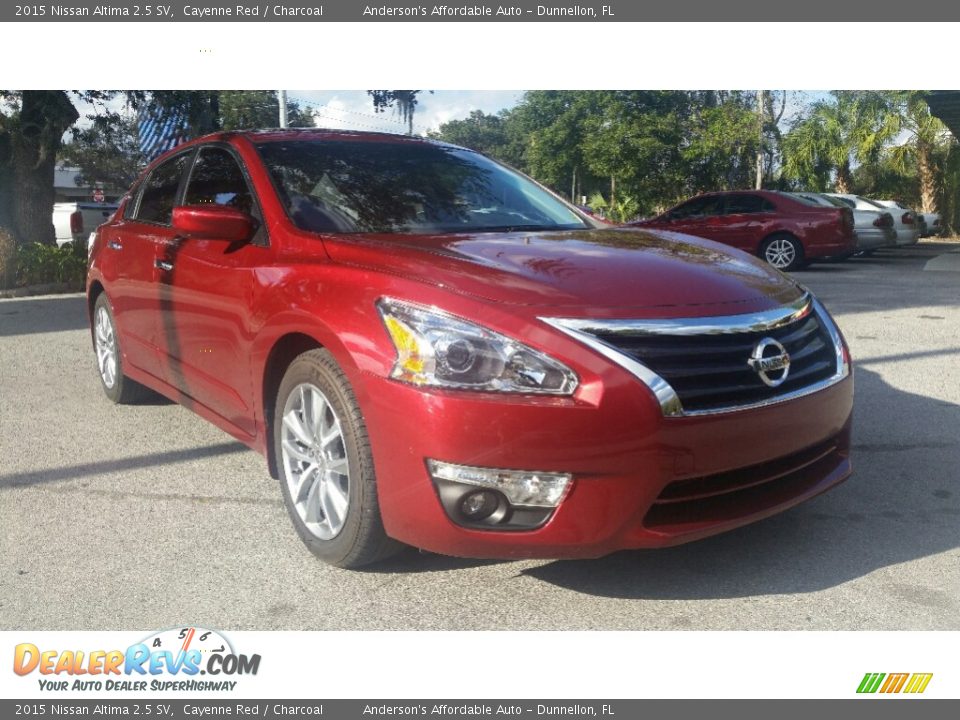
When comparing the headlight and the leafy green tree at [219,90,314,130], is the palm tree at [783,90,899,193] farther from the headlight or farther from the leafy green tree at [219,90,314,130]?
the headlight

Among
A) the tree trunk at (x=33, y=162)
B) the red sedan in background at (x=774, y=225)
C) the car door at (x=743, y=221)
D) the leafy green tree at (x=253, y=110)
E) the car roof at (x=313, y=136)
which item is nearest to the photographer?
the car roof at (x=313, y=136)

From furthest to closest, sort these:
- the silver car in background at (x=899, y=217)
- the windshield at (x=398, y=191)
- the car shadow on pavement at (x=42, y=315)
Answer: the silver car in background at (x=899, y=217), the car shadow on pavement at (x=42, y=315), the windshield at (x=398, y=191)

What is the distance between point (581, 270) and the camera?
3.22 m

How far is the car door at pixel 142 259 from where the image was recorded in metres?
4.87

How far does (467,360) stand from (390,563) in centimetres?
95

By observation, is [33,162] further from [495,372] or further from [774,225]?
[495,372]

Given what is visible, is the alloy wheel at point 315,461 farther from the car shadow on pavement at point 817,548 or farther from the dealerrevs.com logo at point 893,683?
the dealerrevs.com logo at point 893,683

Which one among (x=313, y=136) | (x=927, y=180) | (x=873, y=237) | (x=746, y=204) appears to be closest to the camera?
(x=313, y=136)

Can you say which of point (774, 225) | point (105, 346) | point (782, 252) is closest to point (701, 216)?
point (774, 225)

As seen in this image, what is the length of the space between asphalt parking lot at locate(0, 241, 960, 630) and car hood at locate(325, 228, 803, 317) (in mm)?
942

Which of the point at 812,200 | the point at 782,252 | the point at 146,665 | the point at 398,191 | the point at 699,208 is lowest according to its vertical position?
the point at 146,665

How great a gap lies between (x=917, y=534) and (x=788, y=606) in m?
0.91

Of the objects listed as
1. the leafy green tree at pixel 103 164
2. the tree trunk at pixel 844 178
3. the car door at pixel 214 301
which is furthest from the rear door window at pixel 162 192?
the leafy green tree at pixel 103 164

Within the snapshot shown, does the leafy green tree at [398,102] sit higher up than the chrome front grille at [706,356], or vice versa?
the leafy green tree at [398,102]
